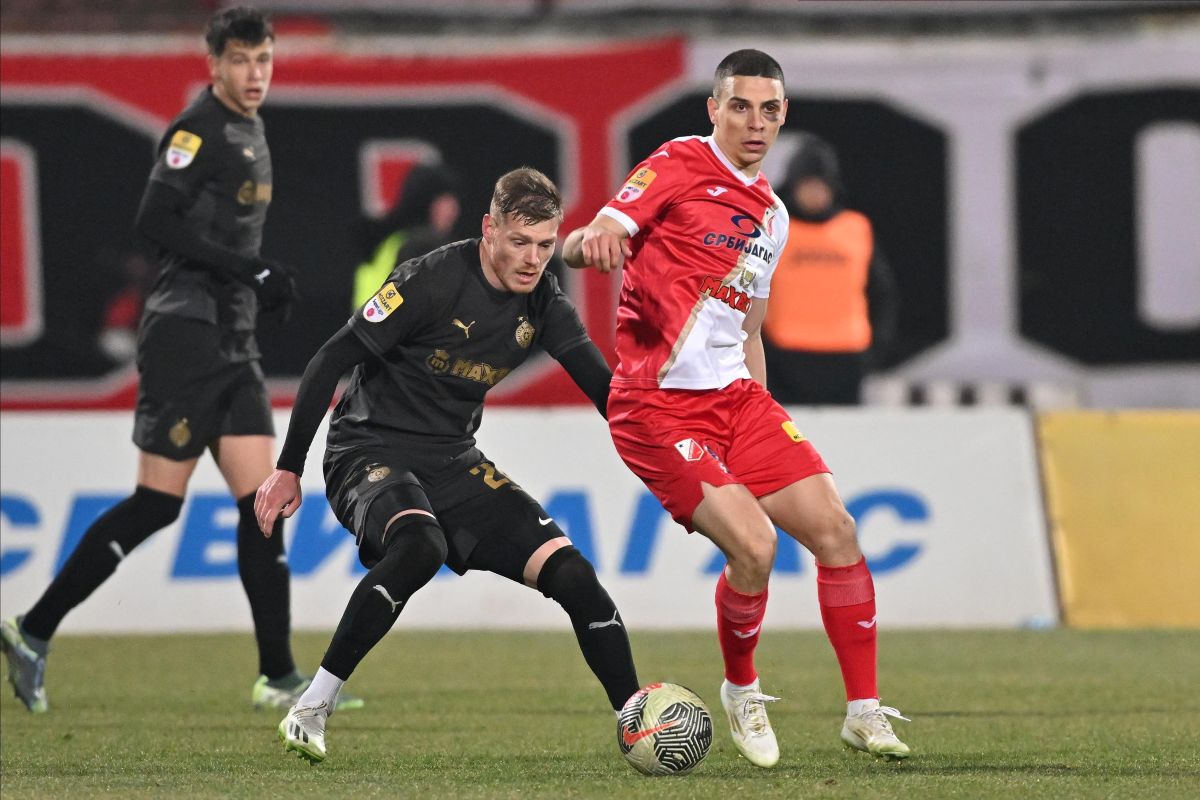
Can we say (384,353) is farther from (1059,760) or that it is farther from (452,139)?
(452,139)

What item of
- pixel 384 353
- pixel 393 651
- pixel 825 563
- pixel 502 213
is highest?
pixel 502 213

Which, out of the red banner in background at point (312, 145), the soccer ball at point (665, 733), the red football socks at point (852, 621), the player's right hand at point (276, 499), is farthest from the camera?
the red banner in background at point (312, 145)

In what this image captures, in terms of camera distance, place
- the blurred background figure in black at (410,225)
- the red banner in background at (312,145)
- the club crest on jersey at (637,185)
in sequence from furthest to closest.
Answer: the red banner in background at (312,145) → the blurred background figure in black at (410,225) → the club crest on jersey at (637,185)

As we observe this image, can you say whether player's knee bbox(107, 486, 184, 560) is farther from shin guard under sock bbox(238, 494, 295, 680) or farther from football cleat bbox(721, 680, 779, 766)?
football cleat bbox(721, 680, 779, 766)

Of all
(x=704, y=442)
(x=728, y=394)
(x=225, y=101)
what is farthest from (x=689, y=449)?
(x=225, y=101)

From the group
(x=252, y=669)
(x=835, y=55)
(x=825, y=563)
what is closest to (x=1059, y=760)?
(x=825, y=563)

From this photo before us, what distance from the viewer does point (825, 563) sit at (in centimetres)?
577

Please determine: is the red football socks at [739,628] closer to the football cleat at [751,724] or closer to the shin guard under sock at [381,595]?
the football cleat at [751,724]

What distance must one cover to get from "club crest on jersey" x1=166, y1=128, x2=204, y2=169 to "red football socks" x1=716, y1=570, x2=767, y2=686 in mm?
2696

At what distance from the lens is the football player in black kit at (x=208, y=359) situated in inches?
282

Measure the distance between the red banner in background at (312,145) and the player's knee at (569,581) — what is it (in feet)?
25.3

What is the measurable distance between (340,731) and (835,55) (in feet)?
27.7

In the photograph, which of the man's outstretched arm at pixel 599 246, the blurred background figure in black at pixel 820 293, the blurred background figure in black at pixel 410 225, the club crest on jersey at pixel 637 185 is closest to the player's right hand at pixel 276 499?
the man's outstretched arm at pixel 599 246

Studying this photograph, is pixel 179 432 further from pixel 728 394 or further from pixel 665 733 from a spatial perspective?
pixel 665 733
